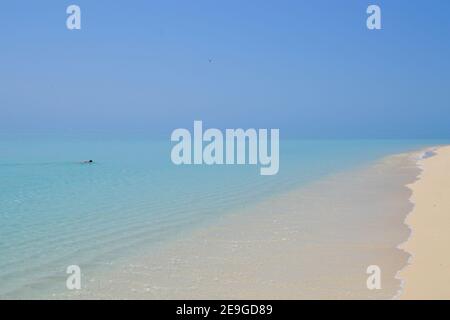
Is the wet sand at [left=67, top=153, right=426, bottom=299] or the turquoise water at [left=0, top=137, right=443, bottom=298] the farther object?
the turquoise water at [left=0, top=137, right=443, bottom=298]

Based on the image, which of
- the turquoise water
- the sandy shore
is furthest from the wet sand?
the turquoise water

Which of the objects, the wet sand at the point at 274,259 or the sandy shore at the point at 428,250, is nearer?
the sandy shore at the point at 428,250

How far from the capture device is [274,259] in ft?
23.9

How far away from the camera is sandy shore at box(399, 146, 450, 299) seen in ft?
18.5

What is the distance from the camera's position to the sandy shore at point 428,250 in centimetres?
562

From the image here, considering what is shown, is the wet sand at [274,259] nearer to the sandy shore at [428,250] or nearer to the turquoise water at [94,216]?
the sandy shore at [428,250]

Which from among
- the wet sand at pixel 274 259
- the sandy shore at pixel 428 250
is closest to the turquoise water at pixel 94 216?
the wet sand at pixel 274 259

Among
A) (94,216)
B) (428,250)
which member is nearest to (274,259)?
(428,250)

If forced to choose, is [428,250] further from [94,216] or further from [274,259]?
[94,216]

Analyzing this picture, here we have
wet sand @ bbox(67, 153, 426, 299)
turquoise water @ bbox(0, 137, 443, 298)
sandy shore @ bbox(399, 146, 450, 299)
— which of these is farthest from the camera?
turquoise water @ bbox(0, 137, 443, 298)

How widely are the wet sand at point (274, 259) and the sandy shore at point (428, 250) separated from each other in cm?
19

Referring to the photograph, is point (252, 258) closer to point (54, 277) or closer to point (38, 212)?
point (54, 277)

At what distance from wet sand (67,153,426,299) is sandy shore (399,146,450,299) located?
19 cm

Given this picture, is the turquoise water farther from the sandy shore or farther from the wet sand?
the sandy shore
